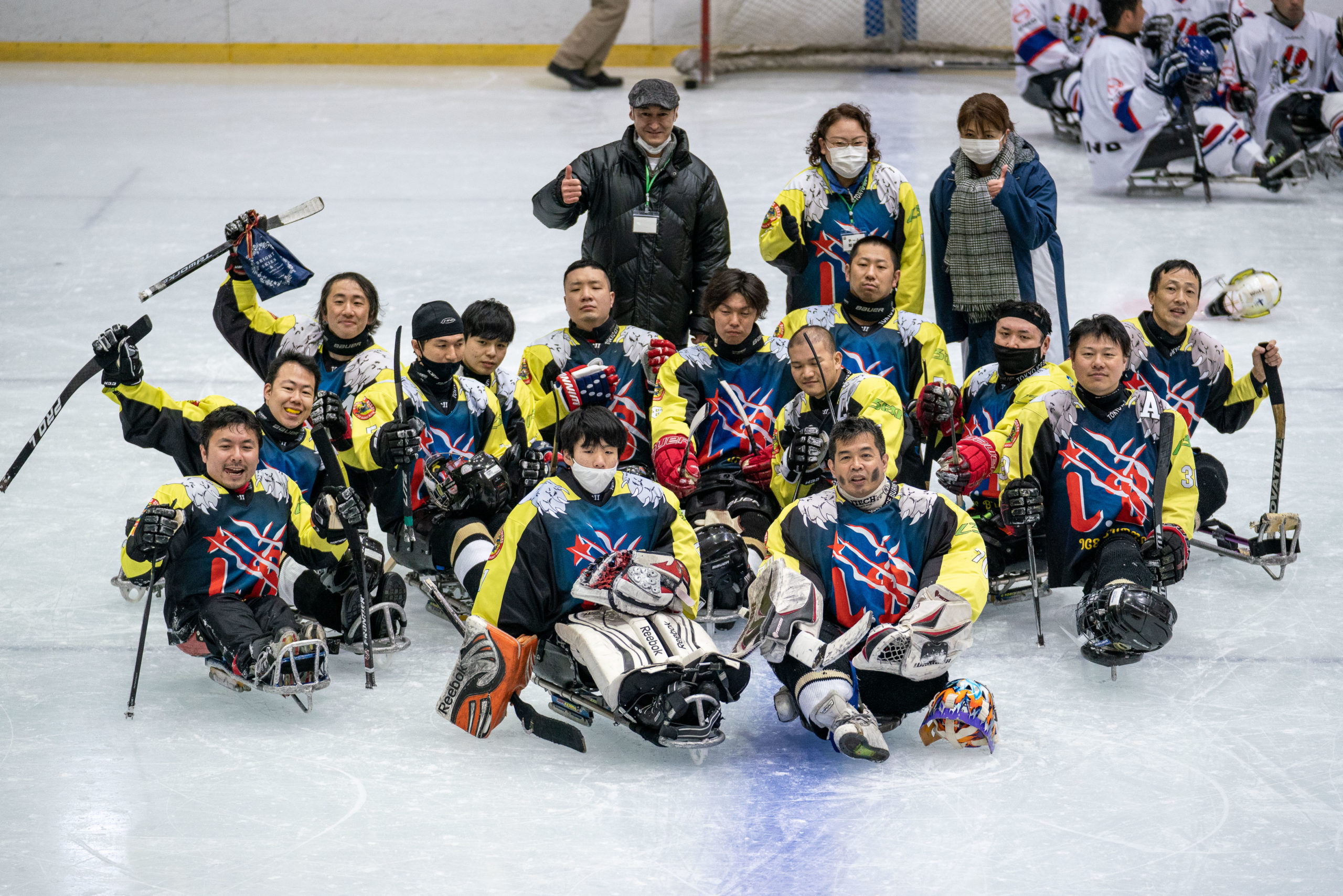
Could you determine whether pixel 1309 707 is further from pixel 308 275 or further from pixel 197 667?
pixel 308 275

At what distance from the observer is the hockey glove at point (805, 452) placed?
419 cm

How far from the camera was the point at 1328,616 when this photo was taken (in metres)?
4.28

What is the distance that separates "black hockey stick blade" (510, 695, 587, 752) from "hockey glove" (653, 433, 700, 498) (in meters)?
0.91

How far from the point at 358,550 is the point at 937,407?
1689 millimetres

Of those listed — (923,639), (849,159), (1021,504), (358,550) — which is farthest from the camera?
(849,159)

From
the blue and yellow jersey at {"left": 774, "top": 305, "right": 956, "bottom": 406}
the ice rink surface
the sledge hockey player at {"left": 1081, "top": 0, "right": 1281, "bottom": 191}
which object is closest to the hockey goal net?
the sledge hockey player at {"left": 1081, "top": 0, "right": 1281, "bottom": 191}

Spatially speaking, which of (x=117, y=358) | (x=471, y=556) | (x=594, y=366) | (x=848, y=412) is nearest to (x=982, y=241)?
(x=848, y=412)

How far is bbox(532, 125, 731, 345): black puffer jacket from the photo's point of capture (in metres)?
5.04

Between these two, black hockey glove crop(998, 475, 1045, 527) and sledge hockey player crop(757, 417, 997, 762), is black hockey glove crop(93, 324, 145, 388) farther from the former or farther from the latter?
black hockey glove crop(998, 475, 1045, 527)

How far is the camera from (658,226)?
5.04m

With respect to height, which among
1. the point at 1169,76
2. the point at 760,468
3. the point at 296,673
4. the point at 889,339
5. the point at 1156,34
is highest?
the point at 1156,34

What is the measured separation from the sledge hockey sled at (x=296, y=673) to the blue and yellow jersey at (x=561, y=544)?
0.39 m

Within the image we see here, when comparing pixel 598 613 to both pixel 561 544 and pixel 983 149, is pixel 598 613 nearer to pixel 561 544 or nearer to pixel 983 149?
pixel 561 544

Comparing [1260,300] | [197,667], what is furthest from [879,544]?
[1260,300]
